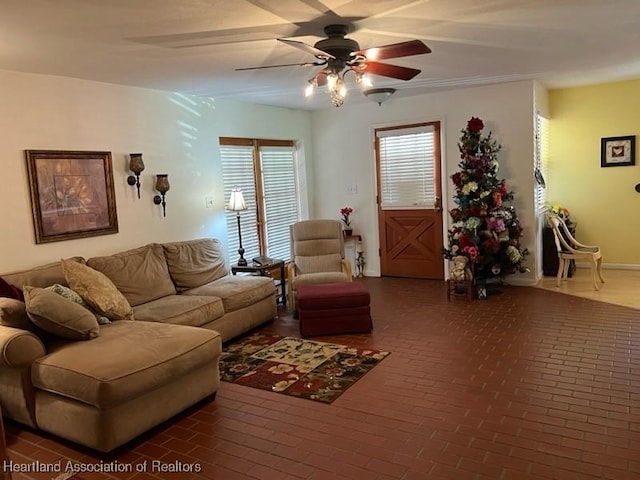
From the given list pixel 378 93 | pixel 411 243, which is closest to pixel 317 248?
pixel 411 243

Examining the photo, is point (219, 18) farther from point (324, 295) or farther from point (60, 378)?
point (324, 295)

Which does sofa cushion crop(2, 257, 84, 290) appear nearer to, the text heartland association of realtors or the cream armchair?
the text heartland association of realtors

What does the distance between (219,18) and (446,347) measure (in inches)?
119

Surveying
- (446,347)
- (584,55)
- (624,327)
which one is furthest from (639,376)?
(584,55)

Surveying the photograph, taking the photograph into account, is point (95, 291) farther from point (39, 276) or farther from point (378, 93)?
point (378, 93)

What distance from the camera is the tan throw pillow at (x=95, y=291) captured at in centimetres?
353

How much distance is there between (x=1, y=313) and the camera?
3.01 meters

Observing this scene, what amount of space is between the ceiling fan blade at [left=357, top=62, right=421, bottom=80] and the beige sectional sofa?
6.88 feet

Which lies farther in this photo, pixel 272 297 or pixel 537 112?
pixel 537 112

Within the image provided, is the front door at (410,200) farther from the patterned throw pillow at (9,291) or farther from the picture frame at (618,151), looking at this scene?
the patterned throw pillow at (9,291)

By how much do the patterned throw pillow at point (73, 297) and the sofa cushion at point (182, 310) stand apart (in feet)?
1.09

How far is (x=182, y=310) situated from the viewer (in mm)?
3994

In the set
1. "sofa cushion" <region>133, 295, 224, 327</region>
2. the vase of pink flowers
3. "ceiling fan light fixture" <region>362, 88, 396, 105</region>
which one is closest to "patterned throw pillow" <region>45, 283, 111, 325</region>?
"sofa cushion" <region>133, 295, 224, 327</region>

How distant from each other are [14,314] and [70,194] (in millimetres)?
1400
